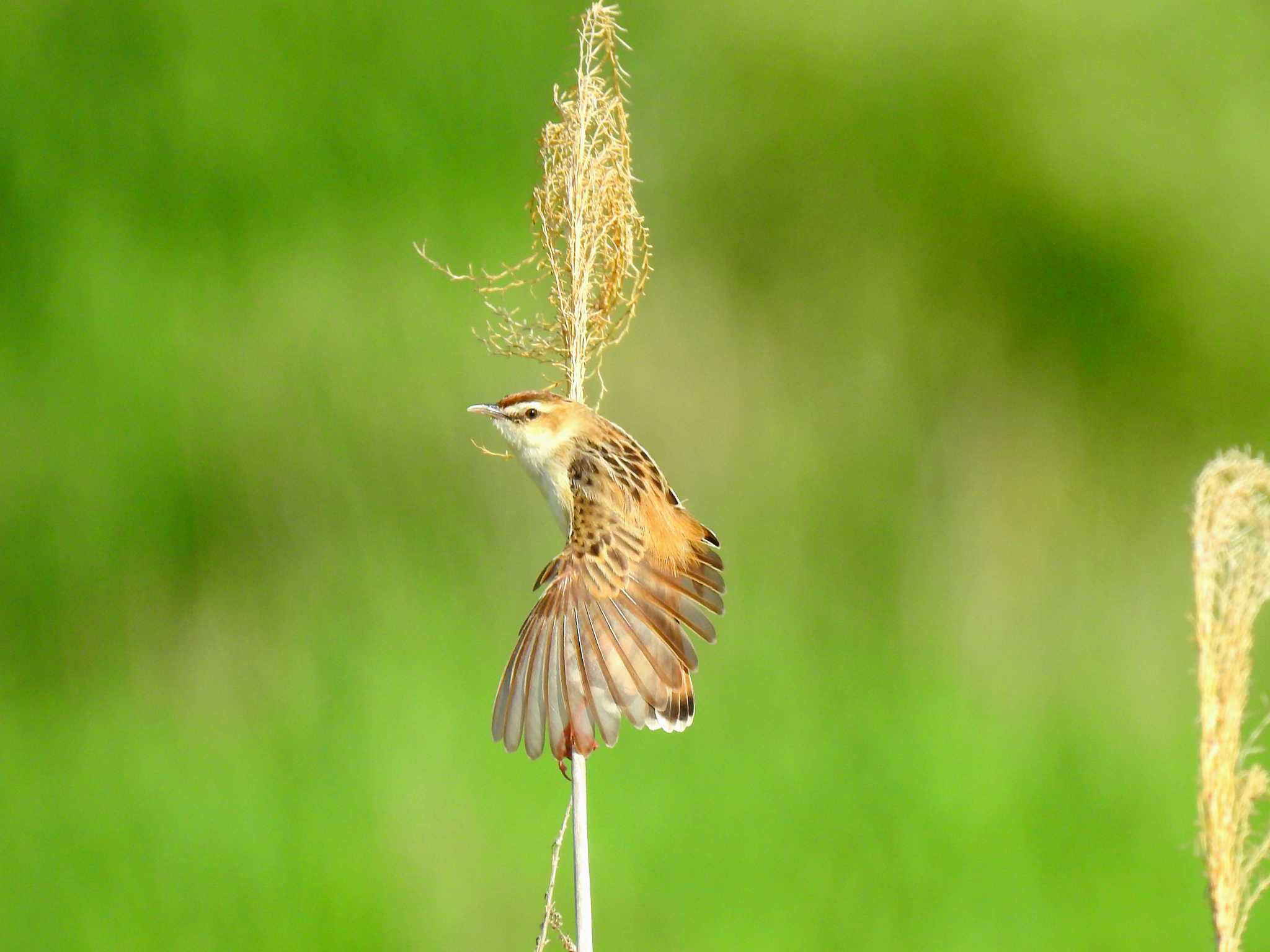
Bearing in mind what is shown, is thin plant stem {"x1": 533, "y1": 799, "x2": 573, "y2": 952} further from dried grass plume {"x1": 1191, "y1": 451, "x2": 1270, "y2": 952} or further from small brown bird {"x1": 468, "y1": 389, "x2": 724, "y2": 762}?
dried grass plume {"x1": 1191, "y1": 451, "x2": 1270, "y2": 952}

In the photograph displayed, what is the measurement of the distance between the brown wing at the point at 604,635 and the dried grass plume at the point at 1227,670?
2.43ft

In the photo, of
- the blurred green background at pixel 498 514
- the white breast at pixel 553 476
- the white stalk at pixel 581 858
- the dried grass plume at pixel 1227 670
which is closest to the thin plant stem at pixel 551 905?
the white stalk at pixel 581 858

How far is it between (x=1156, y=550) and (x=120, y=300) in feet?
13.4

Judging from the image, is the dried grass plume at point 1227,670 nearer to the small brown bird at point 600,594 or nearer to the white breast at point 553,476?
the small brown bird at point 600,594

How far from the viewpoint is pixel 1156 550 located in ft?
17.6

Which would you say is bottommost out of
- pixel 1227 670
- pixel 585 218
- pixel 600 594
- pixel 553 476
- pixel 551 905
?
pixel 551 905

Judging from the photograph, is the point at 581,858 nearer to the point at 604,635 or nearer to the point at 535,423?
the point at 604,635

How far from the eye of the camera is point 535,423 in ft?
7.34

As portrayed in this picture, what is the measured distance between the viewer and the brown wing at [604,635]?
195 cm

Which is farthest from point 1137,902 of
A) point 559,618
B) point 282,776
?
point 559,618

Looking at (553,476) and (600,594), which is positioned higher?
(553,476)

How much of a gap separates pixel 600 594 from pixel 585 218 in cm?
59

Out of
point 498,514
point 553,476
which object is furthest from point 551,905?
point 498,514

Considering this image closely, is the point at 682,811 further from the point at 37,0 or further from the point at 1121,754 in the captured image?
the point at 37,0
